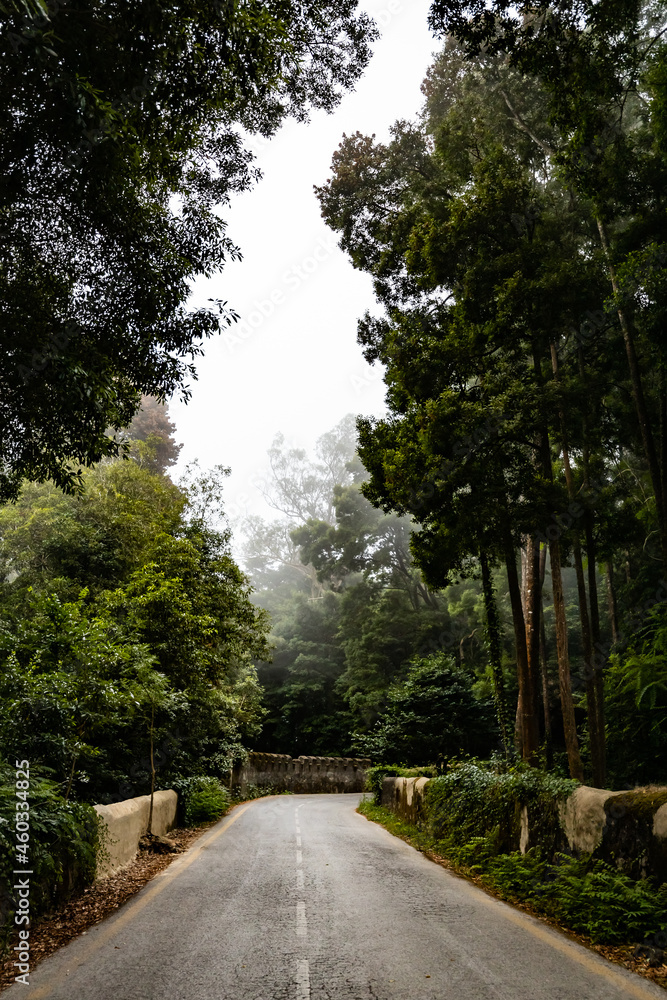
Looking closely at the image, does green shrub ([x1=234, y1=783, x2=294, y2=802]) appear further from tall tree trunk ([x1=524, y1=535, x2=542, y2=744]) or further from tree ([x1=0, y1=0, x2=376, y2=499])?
tree ([x1=0, y1=0, x2=376, y2=499])

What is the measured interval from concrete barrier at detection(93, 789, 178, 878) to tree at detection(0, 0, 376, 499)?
394 centimetres

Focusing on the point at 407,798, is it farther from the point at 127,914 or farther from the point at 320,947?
the point at 320,947

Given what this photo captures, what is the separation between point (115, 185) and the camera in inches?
227

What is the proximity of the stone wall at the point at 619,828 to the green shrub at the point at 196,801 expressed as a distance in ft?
25.3

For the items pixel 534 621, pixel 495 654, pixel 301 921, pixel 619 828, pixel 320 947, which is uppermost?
pixel 534 621

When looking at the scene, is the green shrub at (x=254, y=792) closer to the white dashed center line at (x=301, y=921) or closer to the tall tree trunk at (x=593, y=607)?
the tall tree trunk at (x=593, y=607)

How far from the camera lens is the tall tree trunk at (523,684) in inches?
409

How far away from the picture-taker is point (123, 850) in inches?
289

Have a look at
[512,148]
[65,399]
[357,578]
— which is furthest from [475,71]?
[357,578]

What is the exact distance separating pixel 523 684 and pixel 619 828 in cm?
551

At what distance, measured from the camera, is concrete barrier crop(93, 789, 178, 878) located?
6.59 meters

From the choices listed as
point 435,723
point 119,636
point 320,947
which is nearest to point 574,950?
point 320,947

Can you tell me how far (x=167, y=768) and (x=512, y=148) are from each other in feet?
52.5

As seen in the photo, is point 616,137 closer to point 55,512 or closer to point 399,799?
point 399,799
